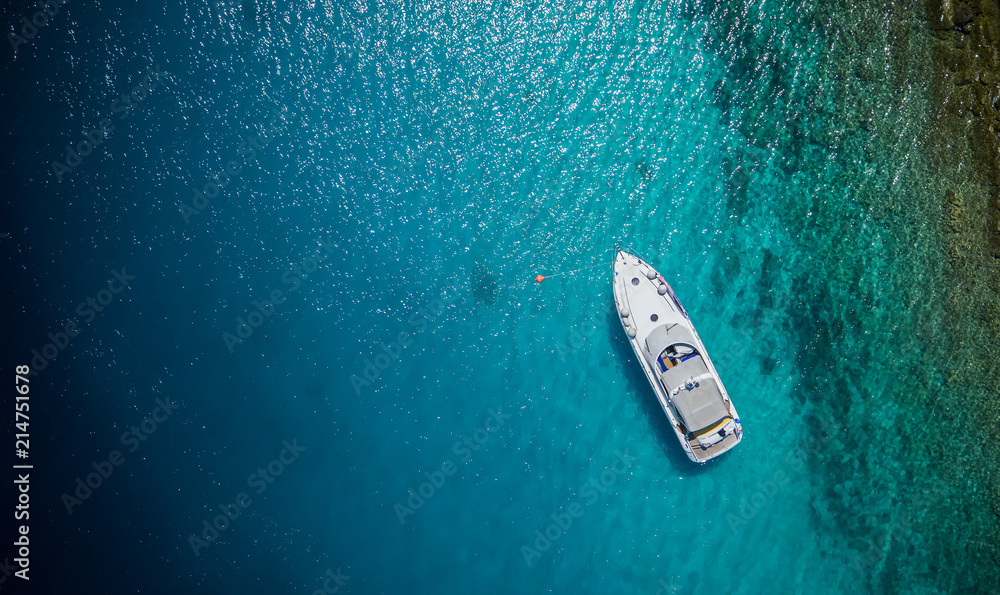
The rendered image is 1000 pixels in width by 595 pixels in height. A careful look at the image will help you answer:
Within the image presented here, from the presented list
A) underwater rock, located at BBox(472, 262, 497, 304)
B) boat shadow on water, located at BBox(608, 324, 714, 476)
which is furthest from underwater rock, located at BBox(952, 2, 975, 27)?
underwater rock, located at BBox(472, 262, 497, 304)

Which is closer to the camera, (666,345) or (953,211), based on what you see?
(666,345)

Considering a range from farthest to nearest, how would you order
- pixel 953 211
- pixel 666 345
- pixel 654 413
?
pixel 953 211 < pixel 654 413 < pixel 666 345

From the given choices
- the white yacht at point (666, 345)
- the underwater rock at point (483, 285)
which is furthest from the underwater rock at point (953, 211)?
the underwater rock at point (483, 285)

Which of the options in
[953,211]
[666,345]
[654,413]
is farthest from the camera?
[953,211]

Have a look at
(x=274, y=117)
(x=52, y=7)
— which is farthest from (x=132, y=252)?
(x=52, y=7)

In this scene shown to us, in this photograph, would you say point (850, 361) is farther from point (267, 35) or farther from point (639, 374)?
point (267, 35)

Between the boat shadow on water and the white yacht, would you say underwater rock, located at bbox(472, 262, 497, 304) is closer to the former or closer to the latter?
the white yacht

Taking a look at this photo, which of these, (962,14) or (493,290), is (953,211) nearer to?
(962,14)

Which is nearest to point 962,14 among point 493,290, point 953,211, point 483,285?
point 953,211
